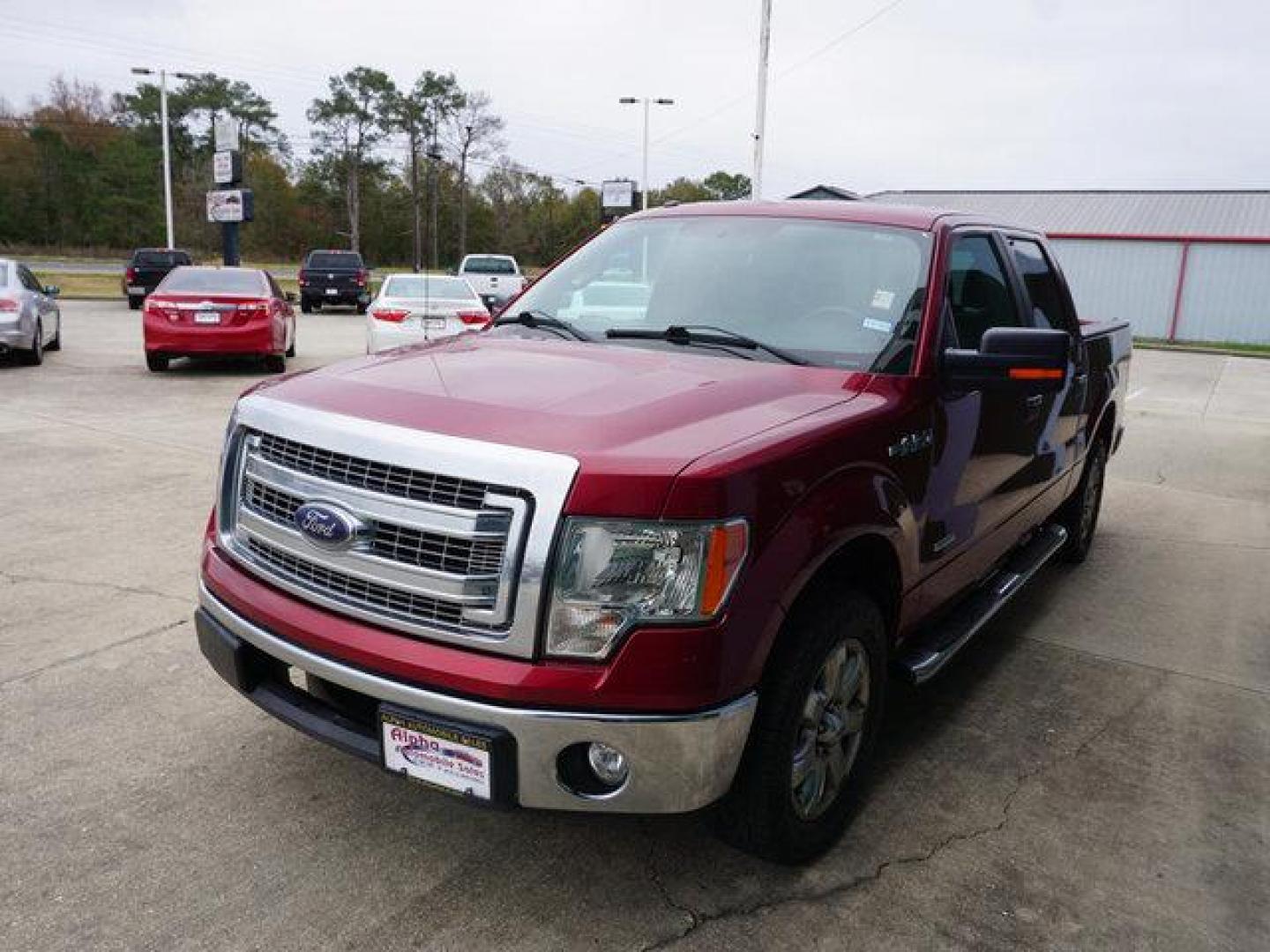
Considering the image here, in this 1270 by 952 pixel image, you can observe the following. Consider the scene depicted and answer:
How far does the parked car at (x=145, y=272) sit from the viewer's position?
2755cm

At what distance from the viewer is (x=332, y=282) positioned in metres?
28.1

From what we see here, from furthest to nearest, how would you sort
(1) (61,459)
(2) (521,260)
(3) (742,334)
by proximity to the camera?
(2) (521,260) → (1) (61,459) → (3) (742,334)

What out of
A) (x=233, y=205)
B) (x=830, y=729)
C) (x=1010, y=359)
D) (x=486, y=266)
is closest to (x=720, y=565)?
(x=830, y=729)

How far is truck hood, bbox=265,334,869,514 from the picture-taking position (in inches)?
92.0

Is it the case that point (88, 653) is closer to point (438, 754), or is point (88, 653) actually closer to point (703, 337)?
point (438, 754)

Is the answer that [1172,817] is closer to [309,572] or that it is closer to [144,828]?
[309,572]

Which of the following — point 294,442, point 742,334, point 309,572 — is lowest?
point 309,572

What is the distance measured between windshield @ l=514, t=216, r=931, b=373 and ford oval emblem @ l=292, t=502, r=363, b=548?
129cm

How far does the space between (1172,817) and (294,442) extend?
2877 millimetres

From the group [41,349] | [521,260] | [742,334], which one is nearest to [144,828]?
[742,334]

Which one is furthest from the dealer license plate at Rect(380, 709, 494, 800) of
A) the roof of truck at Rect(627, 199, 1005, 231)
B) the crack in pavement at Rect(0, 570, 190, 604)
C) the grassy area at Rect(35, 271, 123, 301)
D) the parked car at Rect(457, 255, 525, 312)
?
the grassy area at Rect(35, 271, 123, 301)

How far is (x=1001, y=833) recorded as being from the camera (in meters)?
3.04

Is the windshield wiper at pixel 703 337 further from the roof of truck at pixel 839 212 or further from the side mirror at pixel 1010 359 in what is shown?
the roof of truck at pixel 839 212

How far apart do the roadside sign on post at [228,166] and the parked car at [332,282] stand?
525cm
